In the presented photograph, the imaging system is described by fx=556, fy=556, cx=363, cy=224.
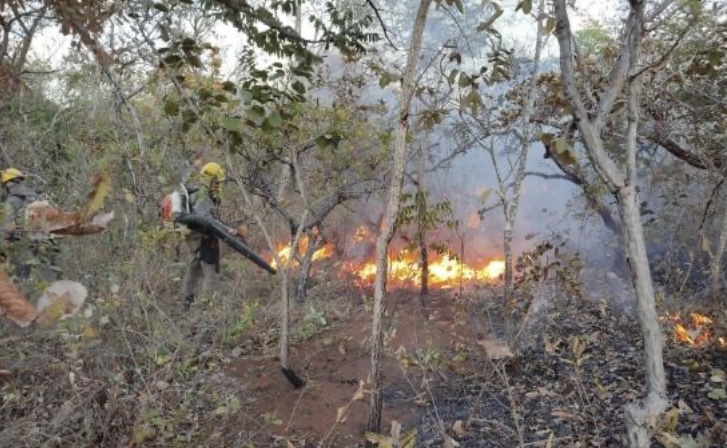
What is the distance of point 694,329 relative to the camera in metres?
6.27

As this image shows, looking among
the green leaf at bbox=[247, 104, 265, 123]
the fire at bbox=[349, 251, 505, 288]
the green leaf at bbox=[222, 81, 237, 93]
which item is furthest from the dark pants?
the green leaf at bbox=[247, 104, 265, 123]

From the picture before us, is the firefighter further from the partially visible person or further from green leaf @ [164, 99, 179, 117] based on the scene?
the partially visible person

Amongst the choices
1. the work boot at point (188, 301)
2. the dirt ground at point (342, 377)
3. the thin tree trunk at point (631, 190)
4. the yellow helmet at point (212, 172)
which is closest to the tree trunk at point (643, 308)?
the thin tree trunk at point (631, 190)

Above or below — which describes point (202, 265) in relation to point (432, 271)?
below

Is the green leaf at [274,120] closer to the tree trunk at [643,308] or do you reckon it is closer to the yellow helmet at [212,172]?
the tree trunk at [643,308]

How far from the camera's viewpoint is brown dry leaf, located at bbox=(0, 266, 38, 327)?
122 centimetres

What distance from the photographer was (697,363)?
17.9 ft

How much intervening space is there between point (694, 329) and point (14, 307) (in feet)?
22.4

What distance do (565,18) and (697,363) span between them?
12.8ft

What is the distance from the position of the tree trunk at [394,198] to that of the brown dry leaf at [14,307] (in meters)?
3.24

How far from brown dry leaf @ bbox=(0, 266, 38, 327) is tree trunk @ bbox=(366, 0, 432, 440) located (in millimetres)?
3240

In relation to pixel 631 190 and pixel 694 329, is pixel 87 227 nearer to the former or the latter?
pixel 631 190

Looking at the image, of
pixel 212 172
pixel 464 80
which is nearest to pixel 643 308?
pixel 464 80

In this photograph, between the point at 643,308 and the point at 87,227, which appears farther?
the point at 643,308
